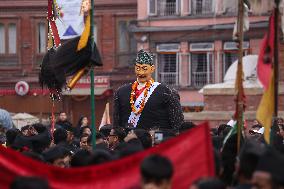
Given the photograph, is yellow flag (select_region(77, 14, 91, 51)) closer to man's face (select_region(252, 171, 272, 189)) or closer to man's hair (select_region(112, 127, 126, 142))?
man's hair (select_region(112, 127, 126, 142))

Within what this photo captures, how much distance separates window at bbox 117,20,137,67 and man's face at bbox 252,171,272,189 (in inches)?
1488

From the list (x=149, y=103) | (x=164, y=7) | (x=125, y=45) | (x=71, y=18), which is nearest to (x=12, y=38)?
(x=125, y=45)

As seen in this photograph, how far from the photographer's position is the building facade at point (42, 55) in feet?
151

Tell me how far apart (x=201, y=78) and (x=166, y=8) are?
3181mm

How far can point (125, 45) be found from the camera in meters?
46.7

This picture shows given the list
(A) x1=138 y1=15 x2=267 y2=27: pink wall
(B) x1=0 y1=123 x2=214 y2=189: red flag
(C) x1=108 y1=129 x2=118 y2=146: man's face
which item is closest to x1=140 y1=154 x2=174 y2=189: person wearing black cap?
(B) x1=0 y1=123 x2=214 y2=189: red flag

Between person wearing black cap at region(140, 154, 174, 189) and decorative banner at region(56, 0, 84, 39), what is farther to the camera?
decorative banner at region(56, 0, 84, 39)

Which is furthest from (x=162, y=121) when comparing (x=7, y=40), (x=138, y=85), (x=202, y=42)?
(x=7, y=40)

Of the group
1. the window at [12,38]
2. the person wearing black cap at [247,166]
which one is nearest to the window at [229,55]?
the window at [12,38]

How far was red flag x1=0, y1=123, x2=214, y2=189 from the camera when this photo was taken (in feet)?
29.1

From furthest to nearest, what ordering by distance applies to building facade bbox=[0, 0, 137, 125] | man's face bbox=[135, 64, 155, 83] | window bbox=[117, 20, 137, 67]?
1. window bbox=[117, 20, 137, 67]
2. building facade bbox=[0, 0, 137, 125]
3. man's face bbox=[135, 64, 155, 83]

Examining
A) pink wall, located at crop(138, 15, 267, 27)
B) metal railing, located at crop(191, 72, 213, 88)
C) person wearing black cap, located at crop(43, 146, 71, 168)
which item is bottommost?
metal railing, located at crop(191, 72, 213, 88)

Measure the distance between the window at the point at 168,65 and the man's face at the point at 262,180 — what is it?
35.9 m

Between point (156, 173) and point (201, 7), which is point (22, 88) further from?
point (156, 173)
